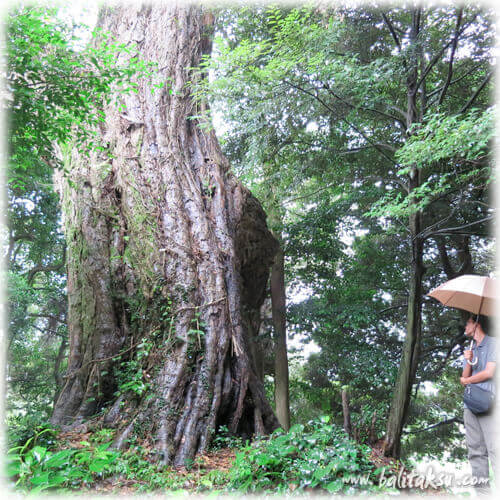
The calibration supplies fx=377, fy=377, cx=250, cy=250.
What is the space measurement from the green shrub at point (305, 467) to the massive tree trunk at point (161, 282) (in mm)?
1109

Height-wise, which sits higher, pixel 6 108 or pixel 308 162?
pixel 308 162

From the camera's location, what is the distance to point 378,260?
10.7 metres

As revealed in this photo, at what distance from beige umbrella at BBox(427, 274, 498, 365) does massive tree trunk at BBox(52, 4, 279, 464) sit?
2694 millimetres

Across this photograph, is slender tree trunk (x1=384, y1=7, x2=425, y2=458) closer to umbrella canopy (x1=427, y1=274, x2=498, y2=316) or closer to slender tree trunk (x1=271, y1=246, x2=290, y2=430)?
umbrella canopy (x1=427, y1=274, x2=498, y2=316)

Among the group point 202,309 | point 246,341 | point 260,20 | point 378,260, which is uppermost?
point 260,20

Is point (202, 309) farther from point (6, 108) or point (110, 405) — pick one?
point (6, 108)

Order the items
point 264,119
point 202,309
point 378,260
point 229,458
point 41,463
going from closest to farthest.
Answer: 1. point 41,463
2. point 229,458
3. point 202,309
4. point 264,119
5. point 378,260

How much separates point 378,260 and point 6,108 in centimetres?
943

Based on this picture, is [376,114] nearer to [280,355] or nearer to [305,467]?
[280,355]

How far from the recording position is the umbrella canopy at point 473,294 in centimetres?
369

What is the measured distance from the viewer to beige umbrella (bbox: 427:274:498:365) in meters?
3.69

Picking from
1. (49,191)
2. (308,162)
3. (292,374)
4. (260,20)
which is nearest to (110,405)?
(308,162)

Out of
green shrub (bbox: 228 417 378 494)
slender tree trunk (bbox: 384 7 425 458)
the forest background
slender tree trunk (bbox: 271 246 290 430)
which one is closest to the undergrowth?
green shrub (bbox: 228 417 378 494)

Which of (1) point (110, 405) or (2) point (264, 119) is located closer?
(1) point (110, 405)
